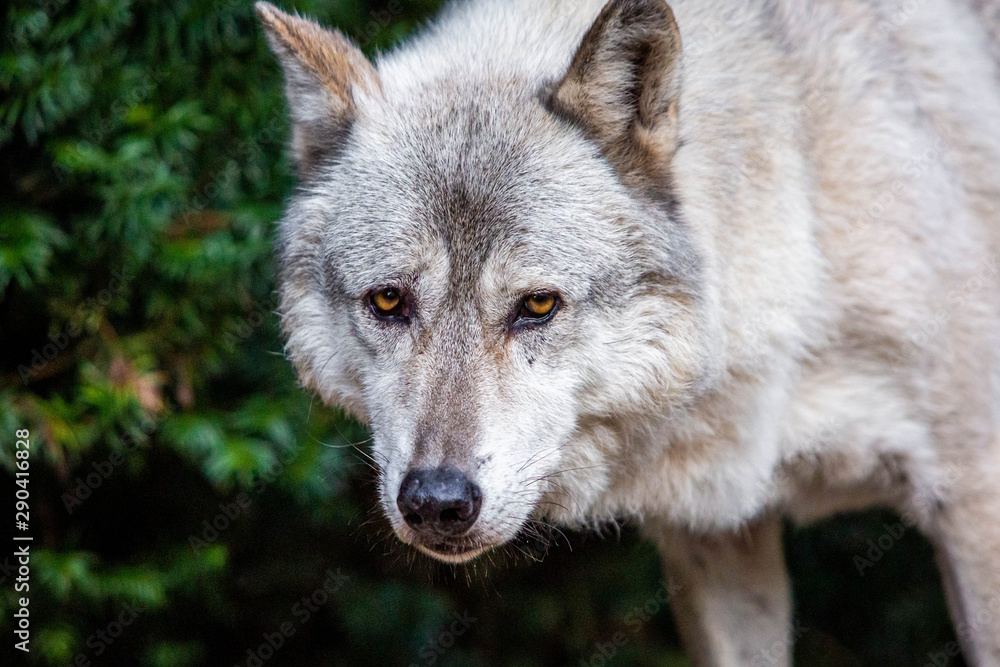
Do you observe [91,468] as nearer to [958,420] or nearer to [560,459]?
[560,459]

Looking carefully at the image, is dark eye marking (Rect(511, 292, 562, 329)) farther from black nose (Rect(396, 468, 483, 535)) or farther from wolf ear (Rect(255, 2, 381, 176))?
wolf ear (Rect(255, 2, 381, 176))

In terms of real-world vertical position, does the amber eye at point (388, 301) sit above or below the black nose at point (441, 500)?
above

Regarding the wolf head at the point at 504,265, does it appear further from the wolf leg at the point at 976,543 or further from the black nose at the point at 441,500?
the wolf leg at the point at 976,543

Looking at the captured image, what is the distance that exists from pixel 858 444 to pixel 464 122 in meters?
1.51

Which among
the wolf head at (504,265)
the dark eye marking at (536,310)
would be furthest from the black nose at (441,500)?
the dark eye marking at (536,310)

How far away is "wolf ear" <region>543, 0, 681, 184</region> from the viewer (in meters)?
2.28

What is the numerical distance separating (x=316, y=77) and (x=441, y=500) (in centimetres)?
127

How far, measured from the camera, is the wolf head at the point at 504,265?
7.54 feet

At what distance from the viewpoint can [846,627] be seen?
5.36 meters

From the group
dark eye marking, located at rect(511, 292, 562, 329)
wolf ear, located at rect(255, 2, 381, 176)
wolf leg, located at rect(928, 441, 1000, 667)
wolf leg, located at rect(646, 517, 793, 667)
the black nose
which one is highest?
wolf ear, located at rect(255, 2, 381, 176)

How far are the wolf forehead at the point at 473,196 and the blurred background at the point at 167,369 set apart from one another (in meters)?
0.58

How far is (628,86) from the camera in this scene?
242cm

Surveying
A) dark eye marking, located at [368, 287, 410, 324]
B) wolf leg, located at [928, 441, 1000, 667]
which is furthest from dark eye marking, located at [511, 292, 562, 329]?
wolf leg, located at [928, 441, 1000, 667]

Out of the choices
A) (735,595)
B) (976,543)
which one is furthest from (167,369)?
(976,543)
